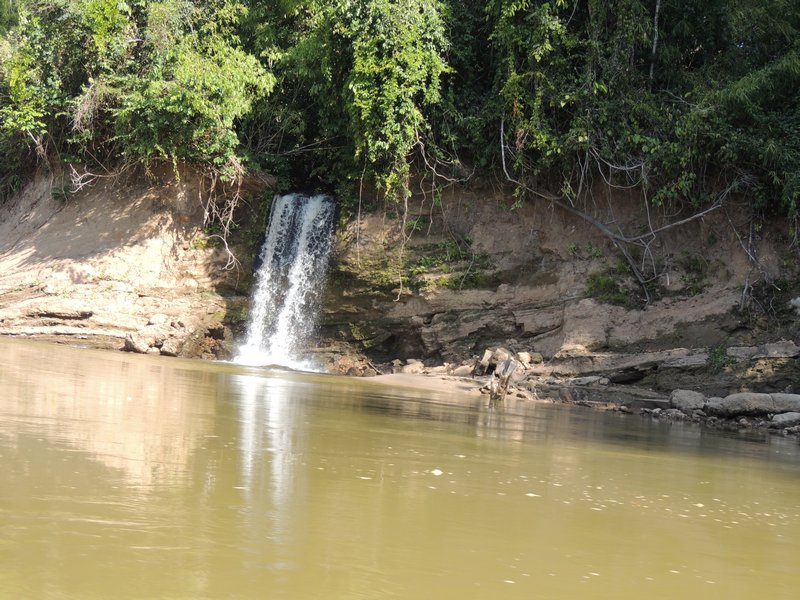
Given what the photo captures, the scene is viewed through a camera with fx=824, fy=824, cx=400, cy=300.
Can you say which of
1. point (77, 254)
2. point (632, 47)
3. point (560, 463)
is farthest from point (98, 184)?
point (560, 463)

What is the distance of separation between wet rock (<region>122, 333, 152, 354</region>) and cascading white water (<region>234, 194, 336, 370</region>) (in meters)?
2.34

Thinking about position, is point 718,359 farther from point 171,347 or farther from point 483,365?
point 171,347

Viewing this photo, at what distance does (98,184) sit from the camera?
22734 mm

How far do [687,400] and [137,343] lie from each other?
10.8 m

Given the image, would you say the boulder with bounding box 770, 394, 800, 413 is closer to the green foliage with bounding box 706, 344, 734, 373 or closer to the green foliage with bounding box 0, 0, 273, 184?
the green foliage with bounding box 706, 344, 734, 373

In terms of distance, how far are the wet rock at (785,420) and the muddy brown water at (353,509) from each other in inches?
164

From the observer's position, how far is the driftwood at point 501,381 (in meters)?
13.5

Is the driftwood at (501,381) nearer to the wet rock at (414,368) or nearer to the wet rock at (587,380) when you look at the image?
the wet rock at (587,380)

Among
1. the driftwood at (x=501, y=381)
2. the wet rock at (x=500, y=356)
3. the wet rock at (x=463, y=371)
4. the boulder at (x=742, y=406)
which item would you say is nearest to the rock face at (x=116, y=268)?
→ the wet rock at (x=463, y=371)

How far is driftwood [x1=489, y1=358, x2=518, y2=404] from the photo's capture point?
13.5 m

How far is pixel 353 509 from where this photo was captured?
404cm

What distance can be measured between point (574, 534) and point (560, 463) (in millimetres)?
2447

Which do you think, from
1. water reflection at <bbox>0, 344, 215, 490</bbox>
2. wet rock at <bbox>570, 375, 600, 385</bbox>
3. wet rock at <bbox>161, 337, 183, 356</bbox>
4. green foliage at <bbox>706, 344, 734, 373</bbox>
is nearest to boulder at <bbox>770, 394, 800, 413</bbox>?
green foliage at <bbox>706, 344, 734, 373</bbox>

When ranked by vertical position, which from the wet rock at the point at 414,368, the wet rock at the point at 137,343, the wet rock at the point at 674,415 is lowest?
the wet rock at the point at 674,415
